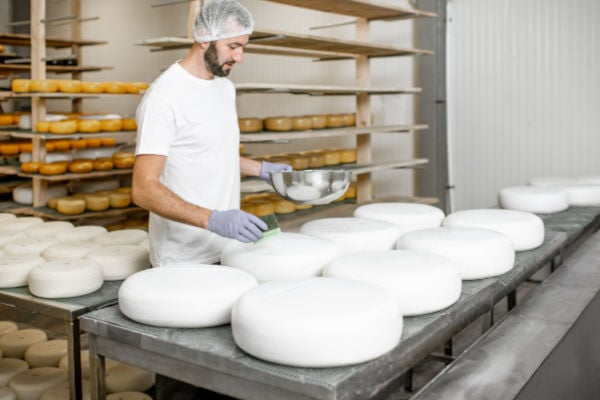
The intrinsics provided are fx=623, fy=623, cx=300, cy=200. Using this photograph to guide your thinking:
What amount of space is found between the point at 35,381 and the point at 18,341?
395 millimetres

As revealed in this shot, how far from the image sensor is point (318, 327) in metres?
1.07

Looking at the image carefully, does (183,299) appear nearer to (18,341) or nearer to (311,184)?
(311,184)

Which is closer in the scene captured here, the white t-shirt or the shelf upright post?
the white t-shirt

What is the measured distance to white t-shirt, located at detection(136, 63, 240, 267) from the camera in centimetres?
184

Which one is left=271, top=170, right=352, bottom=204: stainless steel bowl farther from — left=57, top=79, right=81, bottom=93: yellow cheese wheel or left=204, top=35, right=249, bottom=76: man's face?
left=57, top=79, right=81, bottom=93: yellow cheese wheel

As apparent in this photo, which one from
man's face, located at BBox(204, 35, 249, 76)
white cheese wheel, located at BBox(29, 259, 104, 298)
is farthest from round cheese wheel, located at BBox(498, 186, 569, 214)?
white cheese wheel, located at BBox(29, 259, 104, 298)

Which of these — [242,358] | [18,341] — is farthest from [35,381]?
[242,358]

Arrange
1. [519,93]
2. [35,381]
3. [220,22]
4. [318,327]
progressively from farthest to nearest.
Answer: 1. [519,93]
2. [35,381]
3. [220,22]
4. [318,327]

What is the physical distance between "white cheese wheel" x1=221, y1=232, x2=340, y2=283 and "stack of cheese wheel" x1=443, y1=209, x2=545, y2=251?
0.58m

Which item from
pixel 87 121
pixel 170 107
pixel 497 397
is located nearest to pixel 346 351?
pixel 497 397

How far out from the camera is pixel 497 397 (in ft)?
3.77

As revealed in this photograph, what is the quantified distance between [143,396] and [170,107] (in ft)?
Answer: 2.98

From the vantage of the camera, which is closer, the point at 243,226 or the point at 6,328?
the point at 243,226

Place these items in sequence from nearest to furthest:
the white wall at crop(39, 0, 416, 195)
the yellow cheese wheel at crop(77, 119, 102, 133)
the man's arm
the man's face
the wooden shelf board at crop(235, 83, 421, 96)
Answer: the man's arm → the man's face → the wooden shelf board at crop(235, 83, 421, 96) → the yellow cheese wheel at crop(77, 119, 102, 133) → the white wall at crop(39, 0, 416, 195)
